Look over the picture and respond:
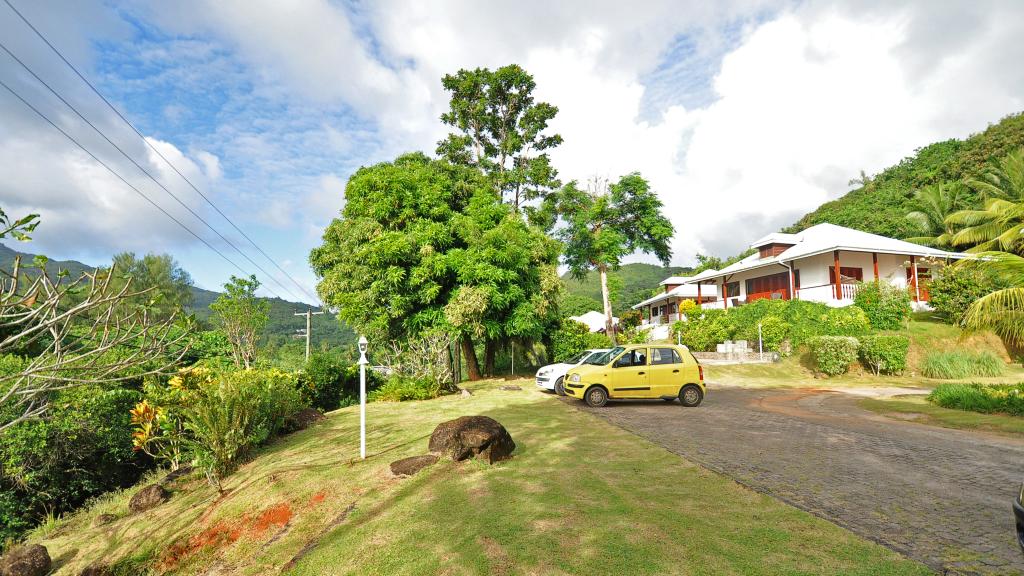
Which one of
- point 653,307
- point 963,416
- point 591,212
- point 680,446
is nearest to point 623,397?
point 680,446

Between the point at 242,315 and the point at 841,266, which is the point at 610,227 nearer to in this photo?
the point at 841,266

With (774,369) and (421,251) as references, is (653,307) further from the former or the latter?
(421,251)

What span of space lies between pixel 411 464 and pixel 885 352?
66.6 ft

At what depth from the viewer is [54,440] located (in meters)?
8.44

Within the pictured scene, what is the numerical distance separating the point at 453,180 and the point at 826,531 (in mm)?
20313

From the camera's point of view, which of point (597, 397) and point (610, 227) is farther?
point (610, 227)

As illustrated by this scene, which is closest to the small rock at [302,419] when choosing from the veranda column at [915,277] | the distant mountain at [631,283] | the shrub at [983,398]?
the shrub at [983,398]

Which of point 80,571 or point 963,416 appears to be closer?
point 80,571

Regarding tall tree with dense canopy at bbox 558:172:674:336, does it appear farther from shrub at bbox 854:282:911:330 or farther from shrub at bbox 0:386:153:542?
shrub at bbox 0:386:153:542

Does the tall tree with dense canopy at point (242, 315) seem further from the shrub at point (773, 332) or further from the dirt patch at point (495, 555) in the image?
the shrub at point (773, 332)

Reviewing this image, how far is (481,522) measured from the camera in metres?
4.79

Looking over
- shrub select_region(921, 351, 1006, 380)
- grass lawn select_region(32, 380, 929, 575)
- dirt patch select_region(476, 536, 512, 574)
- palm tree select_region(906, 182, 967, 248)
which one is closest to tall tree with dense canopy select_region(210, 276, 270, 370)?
grass lawn select_region(32, 380, 929, 575)

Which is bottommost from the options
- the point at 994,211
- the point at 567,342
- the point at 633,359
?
the point at 633,359

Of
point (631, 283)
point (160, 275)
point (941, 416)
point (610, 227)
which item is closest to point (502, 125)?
point (610, 227)
